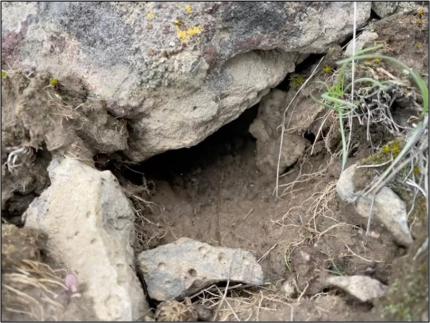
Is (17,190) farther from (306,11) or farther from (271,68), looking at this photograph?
(306,11)

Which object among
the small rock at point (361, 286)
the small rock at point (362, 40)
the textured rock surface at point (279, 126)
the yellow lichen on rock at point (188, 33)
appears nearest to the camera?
the small rock at point (361, 286)

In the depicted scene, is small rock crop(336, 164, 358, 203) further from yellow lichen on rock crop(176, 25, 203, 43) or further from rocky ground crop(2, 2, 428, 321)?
yellow lichen on rock crop(176, 25, 203, 43)

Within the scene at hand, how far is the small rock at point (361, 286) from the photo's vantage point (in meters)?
2.47

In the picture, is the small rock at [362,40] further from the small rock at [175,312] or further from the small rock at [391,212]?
the small rock at [175,312]

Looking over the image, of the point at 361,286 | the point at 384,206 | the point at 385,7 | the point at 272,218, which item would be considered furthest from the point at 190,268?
the point at 385,7

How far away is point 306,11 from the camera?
2975mm

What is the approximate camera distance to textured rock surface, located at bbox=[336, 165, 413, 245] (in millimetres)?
2582

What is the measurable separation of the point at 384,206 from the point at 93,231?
4.27 feet

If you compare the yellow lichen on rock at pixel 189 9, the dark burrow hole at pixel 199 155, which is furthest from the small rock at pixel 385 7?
the yellow lichen on rock at pixel 189 9

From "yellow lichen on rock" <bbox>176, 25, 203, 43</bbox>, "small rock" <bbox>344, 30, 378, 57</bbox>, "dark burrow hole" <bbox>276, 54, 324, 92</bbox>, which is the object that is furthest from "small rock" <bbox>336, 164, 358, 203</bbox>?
"yellow lichen on rock" <bbox>176, 25, 203, 43</bbox>

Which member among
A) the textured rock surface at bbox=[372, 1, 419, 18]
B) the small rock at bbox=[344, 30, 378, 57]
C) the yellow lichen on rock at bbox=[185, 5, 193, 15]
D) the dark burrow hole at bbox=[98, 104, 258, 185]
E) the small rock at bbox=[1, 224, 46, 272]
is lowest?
the dark burrow hole at bbox=[98, 104, 258, 185]

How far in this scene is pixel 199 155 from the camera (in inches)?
143

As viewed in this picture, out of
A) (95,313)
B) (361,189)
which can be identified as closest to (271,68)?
(361,189)

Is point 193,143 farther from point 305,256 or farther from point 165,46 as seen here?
point 305,256
